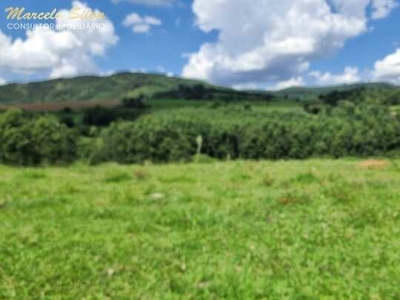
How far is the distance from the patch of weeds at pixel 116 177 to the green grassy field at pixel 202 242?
2838 millimetres

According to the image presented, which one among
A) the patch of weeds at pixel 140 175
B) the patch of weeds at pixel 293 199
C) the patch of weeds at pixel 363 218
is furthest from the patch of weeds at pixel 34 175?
the patch of weeds at pixel 363 218

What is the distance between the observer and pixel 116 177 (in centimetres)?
1933

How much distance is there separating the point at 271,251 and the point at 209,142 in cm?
13128

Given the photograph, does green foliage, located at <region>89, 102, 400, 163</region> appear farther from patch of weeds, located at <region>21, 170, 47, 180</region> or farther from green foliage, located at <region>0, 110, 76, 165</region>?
patch of weeds, located at <region>21, 170, 47, 180</region>

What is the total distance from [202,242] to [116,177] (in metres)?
9.43

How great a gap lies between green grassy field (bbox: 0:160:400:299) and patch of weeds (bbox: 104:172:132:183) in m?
2.84

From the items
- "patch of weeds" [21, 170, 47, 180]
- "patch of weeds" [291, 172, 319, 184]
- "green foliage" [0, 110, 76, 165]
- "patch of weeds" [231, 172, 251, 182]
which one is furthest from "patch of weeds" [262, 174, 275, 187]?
"green foliage" [0, 110, 76, 165]

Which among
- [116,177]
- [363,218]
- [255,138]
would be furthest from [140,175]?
[255,138]

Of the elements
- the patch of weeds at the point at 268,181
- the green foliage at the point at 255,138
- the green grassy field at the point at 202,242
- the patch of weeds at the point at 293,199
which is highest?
the patch of weeds at the point at 293,199

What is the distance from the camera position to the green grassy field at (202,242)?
837 cm

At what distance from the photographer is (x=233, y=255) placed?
9758mm

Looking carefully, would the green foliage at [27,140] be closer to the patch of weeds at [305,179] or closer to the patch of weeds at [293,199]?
the patch of weeds at [305,179]

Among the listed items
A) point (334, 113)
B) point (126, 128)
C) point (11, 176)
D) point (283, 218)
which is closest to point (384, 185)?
point (283, 218)

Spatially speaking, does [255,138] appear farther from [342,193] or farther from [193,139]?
[342,193]
